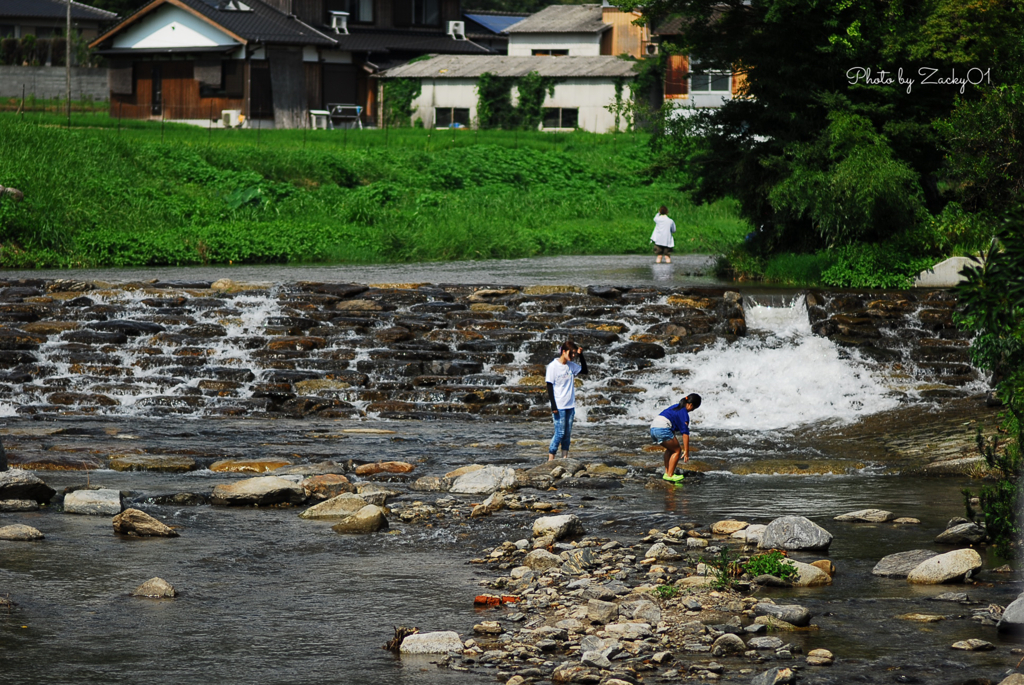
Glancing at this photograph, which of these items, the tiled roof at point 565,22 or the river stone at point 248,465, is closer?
the river stone at point 248,465

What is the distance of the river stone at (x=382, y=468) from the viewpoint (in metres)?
13.2

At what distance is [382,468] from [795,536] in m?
5.23

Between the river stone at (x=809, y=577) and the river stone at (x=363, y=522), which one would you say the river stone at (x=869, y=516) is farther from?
the river stone at (x=363, y=522)

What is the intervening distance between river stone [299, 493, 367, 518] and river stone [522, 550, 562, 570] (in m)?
2.57

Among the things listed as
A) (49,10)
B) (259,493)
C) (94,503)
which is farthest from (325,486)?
(49,10)

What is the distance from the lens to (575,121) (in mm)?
50938

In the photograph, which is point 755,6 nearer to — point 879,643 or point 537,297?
point 537,297

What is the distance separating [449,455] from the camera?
1434 centimetres

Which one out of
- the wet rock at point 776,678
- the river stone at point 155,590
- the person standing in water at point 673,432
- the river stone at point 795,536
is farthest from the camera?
the person standing in water at point 673,432

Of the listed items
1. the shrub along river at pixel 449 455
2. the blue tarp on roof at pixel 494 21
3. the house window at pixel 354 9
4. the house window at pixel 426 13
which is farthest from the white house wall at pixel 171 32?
the shrub along river at pixel 449 455

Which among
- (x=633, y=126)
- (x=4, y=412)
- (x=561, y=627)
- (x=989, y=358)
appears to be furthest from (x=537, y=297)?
(x=633, y=126)

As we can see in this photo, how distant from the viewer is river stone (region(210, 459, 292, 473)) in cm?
1334

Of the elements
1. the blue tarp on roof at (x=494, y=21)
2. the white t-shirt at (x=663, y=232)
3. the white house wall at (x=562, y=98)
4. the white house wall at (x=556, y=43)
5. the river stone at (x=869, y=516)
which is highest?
the blue tarp on roof at (x=494, y=21)

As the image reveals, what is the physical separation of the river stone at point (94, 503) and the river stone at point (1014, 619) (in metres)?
7.77
